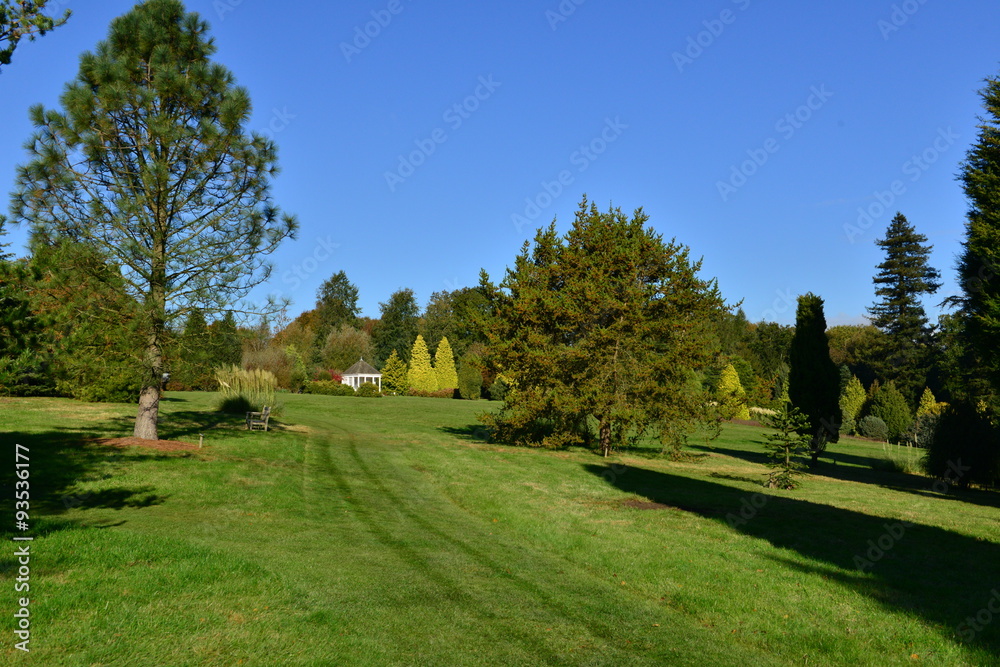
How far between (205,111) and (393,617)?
15625mm

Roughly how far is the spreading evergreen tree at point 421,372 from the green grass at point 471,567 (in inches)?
1834

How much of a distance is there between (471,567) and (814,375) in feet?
65.9

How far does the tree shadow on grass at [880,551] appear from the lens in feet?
23.2

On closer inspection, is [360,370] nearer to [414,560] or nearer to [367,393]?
[367,393]

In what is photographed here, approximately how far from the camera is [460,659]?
17.9ft

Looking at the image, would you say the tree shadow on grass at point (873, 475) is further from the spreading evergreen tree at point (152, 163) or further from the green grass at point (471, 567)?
the spreading evergreen tree at point (152, 163)

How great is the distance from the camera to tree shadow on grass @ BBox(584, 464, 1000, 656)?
707 centimetres

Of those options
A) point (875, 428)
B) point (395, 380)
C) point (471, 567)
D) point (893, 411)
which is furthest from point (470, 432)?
point (395, 380)

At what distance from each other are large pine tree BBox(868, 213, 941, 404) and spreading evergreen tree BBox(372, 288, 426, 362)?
168 feet

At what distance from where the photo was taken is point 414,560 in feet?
28.4

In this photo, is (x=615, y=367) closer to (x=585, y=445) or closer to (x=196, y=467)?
(x=585, y=445)

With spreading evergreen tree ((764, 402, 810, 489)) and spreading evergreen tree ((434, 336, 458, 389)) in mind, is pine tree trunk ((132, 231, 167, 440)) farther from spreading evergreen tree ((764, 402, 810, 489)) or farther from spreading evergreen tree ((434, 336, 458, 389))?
spreading evergreen tree ((434, 336, 458, 389))


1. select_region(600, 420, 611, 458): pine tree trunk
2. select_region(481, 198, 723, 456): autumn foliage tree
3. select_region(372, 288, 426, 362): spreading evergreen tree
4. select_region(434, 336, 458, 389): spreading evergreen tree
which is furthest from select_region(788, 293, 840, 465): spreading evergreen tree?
select_region(372, 288, 426, 362): spreading evergreen tree

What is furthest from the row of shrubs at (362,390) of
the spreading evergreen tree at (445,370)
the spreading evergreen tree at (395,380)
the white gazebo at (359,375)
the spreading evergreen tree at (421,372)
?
the white gazebo at (359,375)
